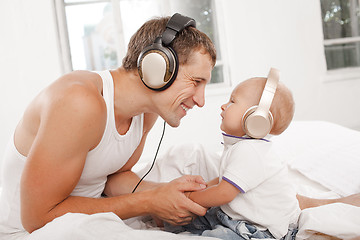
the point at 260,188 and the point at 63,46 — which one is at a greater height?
the point at 63,46

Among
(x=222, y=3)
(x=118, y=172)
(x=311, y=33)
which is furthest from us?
(x=311, y=33)

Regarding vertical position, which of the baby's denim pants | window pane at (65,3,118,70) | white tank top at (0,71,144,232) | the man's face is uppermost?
window pane at (65,3,118,70)

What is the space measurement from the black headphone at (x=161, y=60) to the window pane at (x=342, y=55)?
3.21 meters

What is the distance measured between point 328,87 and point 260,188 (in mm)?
2961

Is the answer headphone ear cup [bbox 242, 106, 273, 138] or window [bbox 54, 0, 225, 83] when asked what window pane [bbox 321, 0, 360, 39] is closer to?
window [bbox 54, 0, 225, 83]

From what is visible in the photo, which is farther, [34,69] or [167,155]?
[34,69]

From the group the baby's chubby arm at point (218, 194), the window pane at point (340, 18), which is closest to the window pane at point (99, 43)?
the window pane at point (340, 18)

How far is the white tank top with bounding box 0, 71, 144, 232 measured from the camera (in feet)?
3.79

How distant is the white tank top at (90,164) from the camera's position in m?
1.16

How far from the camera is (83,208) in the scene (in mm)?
1081

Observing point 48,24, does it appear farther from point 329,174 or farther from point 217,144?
point 329,174

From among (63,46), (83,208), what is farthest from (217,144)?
(83,208)

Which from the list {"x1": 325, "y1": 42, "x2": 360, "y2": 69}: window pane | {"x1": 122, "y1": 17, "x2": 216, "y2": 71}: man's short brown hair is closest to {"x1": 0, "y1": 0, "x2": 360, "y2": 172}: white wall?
{"x1": 325, "y1": 42, "x2": 360, "y2": 69}: window pane

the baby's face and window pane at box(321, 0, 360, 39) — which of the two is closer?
the baby's face
